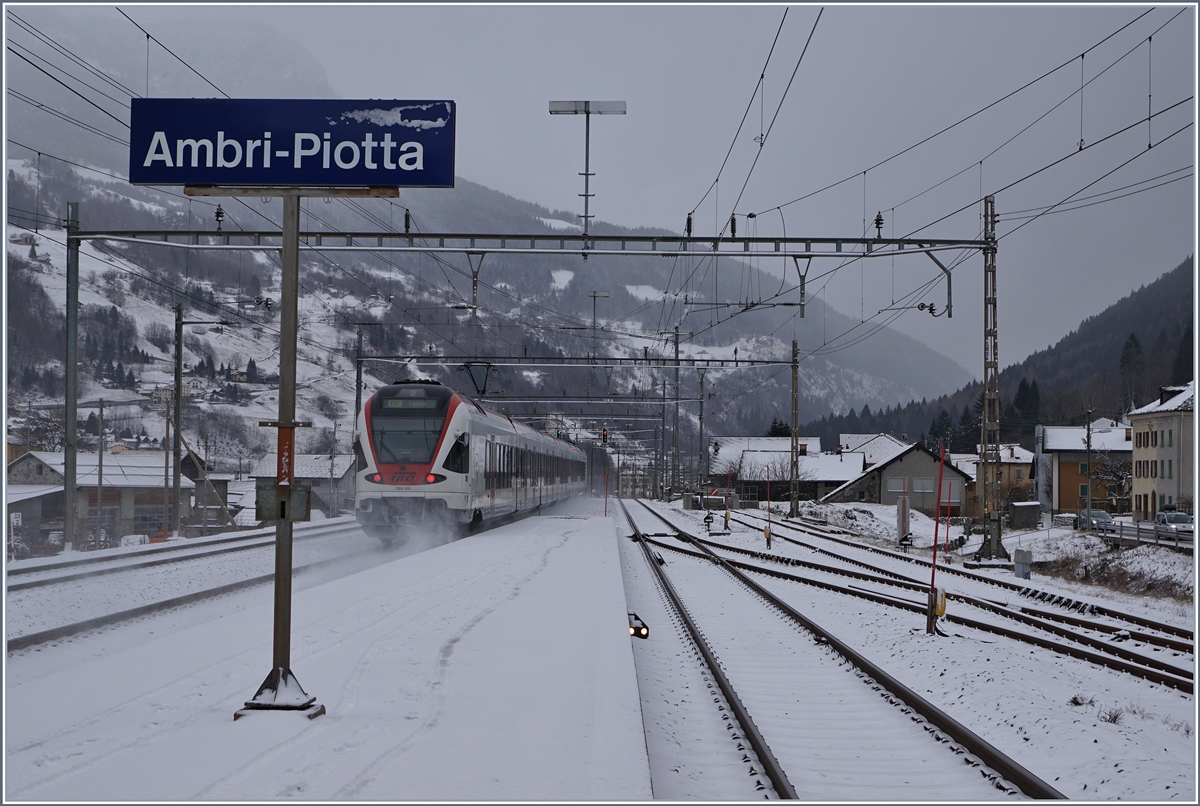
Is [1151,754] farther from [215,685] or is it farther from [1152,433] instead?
[1152,433]

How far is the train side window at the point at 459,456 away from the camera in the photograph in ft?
69.4

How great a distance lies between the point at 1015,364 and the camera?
144 metres

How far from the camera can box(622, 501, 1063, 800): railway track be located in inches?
241

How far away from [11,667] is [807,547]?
21626 mm

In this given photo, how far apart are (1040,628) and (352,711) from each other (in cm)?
1005

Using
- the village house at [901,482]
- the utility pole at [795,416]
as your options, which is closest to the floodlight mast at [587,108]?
the utility pole at [795,416]

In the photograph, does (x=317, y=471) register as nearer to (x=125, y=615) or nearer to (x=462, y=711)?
(x=125, y=615)

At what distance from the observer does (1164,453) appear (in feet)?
183

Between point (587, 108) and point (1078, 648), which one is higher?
point (587, 108)

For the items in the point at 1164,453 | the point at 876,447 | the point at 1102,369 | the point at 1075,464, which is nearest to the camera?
the point at 1164,453

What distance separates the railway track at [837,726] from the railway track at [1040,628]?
2.51 m

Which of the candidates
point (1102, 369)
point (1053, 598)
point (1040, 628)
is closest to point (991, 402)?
point (1053, 598)

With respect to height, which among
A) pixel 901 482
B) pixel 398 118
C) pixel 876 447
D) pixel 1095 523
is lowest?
pixel 1095 523

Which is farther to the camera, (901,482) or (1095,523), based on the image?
(901,482)
